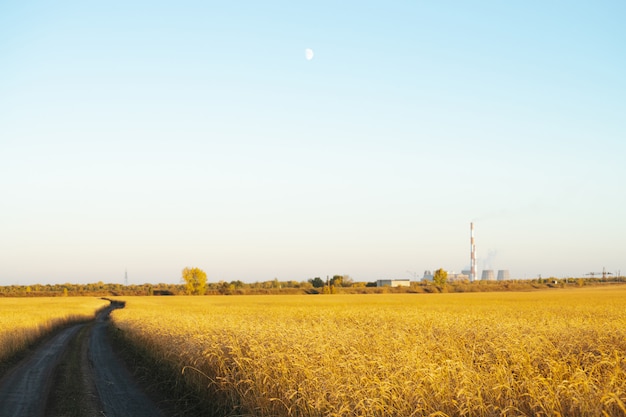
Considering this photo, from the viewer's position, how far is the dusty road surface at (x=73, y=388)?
1455 centimetres

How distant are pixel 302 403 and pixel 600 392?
4789mm

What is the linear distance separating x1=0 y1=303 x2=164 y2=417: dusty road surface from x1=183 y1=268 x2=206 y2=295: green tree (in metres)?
148

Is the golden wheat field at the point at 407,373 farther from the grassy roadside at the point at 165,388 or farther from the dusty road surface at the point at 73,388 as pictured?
the dusty road surface at the point at 73,388

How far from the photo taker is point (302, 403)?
9.03 meters

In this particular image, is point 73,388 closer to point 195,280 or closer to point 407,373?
point 407,373

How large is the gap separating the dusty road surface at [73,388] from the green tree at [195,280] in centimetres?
14804

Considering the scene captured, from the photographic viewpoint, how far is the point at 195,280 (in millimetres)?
176375

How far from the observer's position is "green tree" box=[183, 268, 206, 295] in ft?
568

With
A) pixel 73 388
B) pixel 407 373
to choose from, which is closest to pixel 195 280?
pixel 73 388

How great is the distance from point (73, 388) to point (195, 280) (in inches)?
6430

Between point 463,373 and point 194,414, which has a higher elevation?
point 463,373

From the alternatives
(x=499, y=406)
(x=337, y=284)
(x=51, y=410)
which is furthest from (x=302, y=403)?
(x=337, y=284)

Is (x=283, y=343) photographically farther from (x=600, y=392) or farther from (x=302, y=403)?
(x=600, y=392)

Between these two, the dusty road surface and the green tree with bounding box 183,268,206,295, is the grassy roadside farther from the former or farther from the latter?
the green tree with bounding box 183,268,206,295
